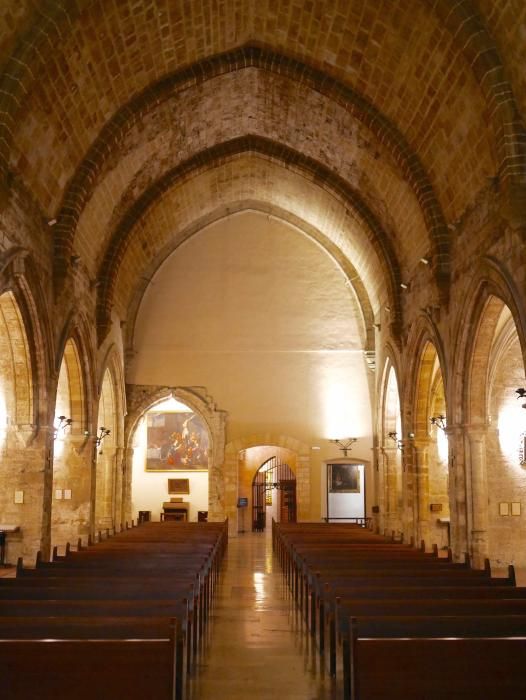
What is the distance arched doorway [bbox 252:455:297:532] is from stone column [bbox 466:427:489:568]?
49.2 ft

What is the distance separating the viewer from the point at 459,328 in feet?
45.0

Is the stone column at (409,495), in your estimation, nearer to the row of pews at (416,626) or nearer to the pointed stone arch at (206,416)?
the row of pews at (416,626)

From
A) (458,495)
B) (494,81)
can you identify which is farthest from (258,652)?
(494,81)

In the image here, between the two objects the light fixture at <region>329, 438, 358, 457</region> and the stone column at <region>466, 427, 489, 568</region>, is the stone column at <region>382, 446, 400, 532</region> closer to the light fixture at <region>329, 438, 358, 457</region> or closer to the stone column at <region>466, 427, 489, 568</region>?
the light fixture at <region>329, 438, 358, 457</region>

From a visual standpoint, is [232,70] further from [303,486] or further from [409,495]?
[303,486]

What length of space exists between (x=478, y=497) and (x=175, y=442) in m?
15.8

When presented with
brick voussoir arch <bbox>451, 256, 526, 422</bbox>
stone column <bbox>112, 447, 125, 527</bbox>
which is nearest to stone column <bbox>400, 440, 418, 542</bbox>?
brick voussoir arch <bbox>451, 256, 526, 422</bbox>

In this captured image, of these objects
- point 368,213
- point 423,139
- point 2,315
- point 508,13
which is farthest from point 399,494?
point 508,13

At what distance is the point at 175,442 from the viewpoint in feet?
89.8

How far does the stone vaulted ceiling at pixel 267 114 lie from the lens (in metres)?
10.6

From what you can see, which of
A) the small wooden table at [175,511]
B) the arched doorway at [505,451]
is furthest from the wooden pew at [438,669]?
the small wooden table at [175,511]

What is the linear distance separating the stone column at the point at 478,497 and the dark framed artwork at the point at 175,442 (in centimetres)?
1489

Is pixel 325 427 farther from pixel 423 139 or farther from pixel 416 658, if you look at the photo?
pixel 416 658

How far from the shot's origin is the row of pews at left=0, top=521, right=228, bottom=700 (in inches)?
189
